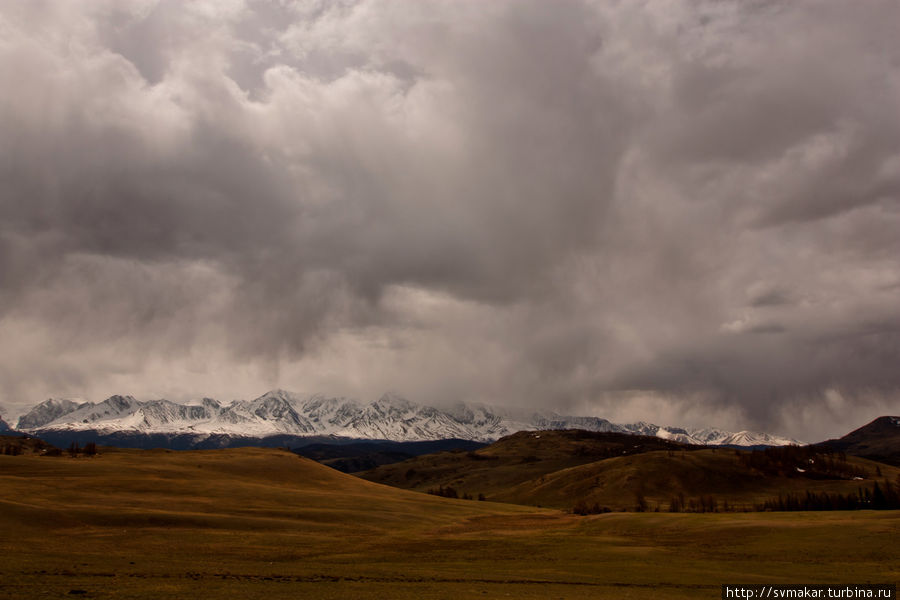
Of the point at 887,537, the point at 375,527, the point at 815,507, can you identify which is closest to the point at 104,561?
the point at 375,527

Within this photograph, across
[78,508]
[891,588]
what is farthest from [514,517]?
[891,588]

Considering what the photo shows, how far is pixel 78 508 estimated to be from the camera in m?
91.4

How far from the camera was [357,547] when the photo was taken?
7762 cm

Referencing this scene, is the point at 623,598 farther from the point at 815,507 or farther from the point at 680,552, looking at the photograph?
the point at 815,507

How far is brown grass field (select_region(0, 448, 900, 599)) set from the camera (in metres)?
48.5

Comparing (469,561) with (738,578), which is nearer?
(738,578)

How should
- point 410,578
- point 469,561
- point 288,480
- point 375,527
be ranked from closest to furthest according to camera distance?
point 410,578 < point 469,561 < point 375,527 < point 288,480

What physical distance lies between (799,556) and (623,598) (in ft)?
115

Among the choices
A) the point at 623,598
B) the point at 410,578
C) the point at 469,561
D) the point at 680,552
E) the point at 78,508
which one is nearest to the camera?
the point at 623,598

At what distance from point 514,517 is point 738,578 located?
89.4 m

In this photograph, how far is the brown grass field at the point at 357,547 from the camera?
4847cm

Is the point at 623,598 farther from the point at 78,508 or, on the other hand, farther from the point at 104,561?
the point at 78,508

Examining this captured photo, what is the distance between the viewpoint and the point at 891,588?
48.6 meters

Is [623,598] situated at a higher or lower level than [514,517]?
higher
